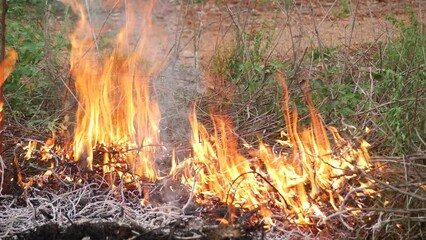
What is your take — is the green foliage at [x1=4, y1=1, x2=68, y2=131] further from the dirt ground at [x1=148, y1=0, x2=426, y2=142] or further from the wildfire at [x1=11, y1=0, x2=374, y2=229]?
the dirt ground at [x1=148, y1=0, x2=426, y2=142]

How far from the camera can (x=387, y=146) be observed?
156 inches

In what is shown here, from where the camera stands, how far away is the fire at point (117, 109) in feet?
12.7

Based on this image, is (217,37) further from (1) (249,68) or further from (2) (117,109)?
(2) (117,109)

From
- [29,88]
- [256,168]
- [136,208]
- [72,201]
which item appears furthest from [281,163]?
[29,88]

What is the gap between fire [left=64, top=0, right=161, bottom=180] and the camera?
12.7ft

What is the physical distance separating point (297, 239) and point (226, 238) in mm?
417

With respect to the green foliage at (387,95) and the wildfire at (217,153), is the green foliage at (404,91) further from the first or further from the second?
the wildfire at (217,153)

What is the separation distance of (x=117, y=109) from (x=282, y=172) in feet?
3.95

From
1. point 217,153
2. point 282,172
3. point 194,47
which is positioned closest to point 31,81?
point 194,47

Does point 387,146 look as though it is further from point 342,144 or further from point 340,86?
point 340,86

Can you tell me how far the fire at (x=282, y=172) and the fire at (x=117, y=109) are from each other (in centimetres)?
28

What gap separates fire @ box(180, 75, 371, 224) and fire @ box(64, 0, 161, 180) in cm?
28

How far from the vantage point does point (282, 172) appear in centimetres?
368

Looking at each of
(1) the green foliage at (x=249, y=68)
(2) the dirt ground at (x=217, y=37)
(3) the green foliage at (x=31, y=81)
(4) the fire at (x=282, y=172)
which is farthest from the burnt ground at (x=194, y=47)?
(3) the green foliage at (x=31, y=81)
